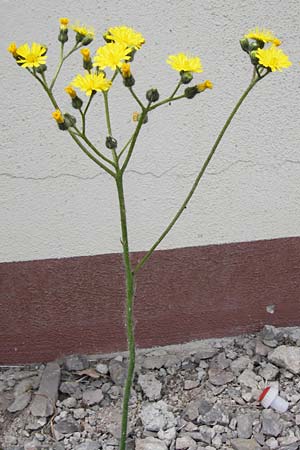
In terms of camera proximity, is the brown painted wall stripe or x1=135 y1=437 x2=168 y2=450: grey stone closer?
x1=135 y1=437 x2=168 y2=450: grey stone

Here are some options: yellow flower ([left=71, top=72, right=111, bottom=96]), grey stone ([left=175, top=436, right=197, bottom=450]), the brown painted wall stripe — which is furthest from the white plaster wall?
yellow flower ([left=71, top=72, right=111, bottom=96])

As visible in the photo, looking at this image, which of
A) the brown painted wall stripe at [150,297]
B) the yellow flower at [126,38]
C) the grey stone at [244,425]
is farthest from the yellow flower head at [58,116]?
the grey stone at [244,425]

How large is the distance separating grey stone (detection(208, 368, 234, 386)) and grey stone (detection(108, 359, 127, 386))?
34 cm

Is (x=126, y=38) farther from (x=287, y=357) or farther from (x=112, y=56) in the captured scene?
(x=287, y=357)

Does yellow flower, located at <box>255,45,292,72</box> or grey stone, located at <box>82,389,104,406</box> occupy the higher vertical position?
yellow flower, located at <box>255,45,292,72</box>

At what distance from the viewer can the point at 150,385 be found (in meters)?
2.42

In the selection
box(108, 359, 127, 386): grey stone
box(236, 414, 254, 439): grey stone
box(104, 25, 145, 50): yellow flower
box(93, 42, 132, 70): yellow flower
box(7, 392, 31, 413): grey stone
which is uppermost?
box(104, 25, 145, 50): yellow flower

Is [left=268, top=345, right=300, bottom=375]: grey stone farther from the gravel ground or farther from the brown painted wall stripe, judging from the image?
the brown painted wall stripe

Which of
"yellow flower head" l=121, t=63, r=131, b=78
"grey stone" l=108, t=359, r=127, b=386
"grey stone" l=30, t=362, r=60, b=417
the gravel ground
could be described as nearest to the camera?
"yellow flower head" l=121, t=63, r=131, b=78

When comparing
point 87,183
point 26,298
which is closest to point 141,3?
point 87,183

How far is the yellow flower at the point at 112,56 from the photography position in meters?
1.25

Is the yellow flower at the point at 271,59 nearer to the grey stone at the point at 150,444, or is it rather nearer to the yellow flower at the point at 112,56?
the yellow flower at the point at 112,56

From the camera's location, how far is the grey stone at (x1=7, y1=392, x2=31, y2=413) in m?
2.36

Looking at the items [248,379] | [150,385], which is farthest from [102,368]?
[248,379]
